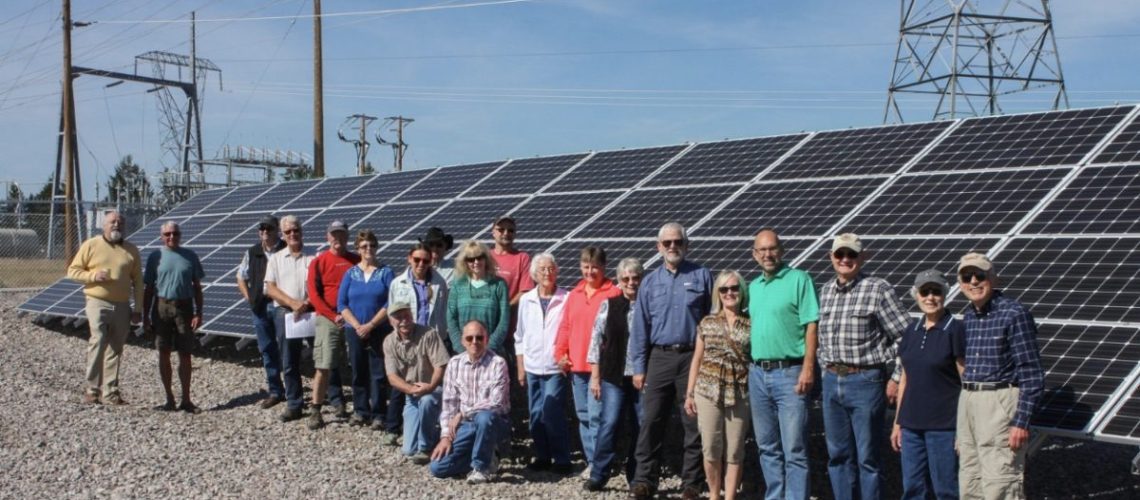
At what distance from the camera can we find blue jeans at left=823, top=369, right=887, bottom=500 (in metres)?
6.32

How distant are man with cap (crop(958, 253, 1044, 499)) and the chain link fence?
1795 centimetres

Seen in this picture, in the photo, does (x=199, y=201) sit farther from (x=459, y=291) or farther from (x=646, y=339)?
(x=646, y=339)

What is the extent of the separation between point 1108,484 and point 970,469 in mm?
3535

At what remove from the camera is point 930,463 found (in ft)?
20.2

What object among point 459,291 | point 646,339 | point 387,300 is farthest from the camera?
point 387,300

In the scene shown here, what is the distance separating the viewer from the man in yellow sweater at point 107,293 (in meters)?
10.5

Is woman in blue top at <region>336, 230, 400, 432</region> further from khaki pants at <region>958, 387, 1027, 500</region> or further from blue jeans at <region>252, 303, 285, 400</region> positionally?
khaki pants at <region>958, 387, 1027, 500</region>

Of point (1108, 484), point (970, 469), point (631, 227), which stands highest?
point (631, 227)

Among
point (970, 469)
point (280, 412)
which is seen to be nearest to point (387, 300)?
point (280, 412)

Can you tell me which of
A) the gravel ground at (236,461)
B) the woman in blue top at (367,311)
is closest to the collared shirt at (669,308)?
the gravel ground at (236,461)

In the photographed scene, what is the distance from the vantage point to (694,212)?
10664 millimetres

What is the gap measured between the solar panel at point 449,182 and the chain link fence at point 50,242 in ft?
26.7

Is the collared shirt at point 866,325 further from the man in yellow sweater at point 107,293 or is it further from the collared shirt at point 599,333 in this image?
the man in yellow sweater at point 107,293

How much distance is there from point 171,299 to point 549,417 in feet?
14.5
